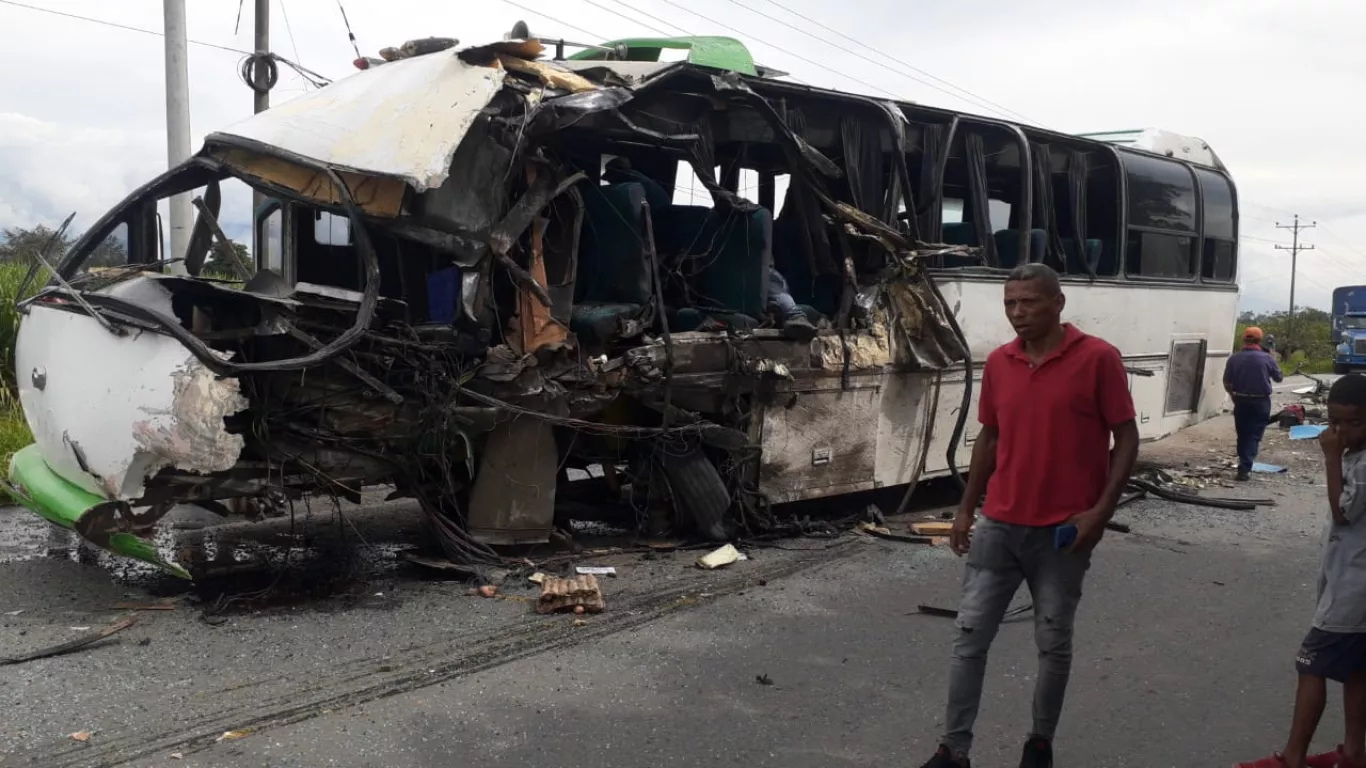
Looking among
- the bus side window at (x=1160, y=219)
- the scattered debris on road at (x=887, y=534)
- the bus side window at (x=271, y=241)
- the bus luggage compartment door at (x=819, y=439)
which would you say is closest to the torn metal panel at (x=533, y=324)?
the bus luggage compartment door at (x=819, y=439)

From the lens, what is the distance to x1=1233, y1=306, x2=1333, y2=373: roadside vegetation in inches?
1325

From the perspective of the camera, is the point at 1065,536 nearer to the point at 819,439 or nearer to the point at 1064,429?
the point at 1064,429

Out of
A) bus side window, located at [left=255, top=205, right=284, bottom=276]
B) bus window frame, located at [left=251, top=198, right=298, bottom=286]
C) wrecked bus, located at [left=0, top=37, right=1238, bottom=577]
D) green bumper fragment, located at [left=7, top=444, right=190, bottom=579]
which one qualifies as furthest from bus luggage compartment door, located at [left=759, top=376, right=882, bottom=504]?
green bumper fragment, located at [left=7, top=444, right=190, bottom=579]

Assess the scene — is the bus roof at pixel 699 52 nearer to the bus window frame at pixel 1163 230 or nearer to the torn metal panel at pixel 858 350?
the torn metal panel at pixel 858 350

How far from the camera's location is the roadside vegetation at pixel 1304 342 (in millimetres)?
33656

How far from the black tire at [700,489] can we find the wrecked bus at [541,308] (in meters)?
0.02

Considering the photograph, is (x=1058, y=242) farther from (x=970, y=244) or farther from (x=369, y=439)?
(x=369, y=439)

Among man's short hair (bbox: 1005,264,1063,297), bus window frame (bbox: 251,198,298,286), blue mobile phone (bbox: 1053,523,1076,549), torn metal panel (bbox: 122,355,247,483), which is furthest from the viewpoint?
bus window frame (bbox: 251,198,298,286)

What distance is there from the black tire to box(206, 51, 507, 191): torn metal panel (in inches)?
86.9

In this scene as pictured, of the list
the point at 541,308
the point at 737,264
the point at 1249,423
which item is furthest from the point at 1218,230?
the point at 541,308

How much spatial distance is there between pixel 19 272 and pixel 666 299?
6.05 meters

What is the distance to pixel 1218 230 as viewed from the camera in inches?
409

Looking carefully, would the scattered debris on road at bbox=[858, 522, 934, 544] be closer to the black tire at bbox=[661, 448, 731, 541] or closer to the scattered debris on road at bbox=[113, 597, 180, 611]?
the black tire at bbox=[661, 448, 731, 541]

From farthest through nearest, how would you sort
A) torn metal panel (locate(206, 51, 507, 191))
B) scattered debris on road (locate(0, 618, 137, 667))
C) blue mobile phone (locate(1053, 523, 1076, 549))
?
torn metal panel (locate(206, 51, 507, 191)) < scattered debris on road (locate(0, 618, 137, 667)) < blue mobile phone (locate(1053, 523, 1076, 549))
